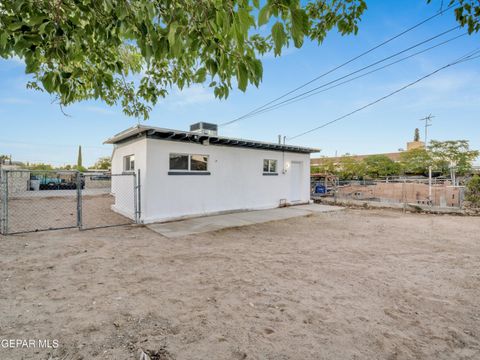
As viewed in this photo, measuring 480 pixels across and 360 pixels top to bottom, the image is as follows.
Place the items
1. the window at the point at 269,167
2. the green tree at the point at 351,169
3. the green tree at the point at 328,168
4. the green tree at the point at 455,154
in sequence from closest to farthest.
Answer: the window at the point at 269,167
the green tree at the point at 455,154
the green tree at the point at 351,169
the green tree at the point at 328,168

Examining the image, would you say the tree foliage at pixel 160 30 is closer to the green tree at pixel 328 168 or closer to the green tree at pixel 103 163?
the green tree at pixel 328 168

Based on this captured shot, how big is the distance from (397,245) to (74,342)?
6.13 meters

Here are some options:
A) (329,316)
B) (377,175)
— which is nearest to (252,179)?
(329,316)

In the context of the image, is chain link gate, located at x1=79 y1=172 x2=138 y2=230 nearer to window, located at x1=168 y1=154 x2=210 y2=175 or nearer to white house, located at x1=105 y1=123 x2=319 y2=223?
white house, located at x1=105 y1=123 x2=319 y2=223

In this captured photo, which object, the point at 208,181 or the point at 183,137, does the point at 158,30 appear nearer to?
the point at 183,137

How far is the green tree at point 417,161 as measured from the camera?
28700 mm

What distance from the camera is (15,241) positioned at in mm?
5152

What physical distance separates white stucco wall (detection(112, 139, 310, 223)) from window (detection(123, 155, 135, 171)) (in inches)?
9.1

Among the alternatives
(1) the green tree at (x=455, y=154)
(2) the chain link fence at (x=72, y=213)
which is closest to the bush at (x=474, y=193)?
(2) the chain link fence at (x=72, y=213)

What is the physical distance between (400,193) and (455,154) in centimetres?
1885

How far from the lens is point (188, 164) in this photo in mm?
8266

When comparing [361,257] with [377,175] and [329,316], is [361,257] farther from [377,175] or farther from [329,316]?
[377,175]

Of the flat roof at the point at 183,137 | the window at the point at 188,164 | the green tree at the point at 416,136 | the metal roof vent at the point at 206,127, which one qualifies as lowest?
the window at the point at 188,164

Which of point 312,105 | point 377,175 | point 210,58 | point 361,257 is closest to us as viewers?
point 210,58
